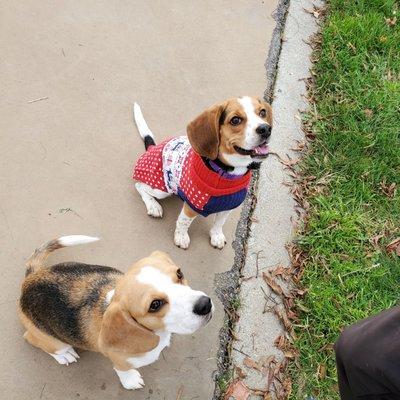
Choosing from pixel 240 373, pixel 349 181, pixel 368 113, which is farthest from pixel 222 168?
pixel 368 113

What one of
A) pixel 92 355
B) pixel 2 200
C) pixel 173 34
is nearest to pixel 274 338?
pixel 92 355

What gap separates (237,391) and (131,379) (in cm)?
73

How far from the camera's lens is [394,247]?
4.08 m

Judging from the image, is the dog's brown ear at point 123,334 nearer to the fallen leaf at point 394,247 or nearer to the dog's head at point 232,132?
the dog's head at point 232,132

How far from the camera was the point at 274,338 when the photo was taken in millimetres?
3537

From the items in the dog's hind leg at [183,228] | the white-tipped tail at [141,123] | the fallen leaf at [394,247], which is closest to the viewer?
the dog's hind leg at [183,228]

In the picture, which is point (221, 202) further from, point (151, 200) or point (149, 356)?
point (149, 356)

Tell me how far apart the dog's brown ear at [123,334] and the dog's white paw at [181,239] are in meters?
1.23

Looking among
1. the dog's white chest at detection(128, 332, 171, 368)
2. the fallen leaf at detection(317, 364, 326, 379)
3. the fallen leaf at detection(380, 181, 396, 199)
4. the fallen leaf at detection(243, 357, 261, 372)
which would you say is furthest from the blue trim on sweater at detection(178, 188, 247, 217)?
the fallen leaf at detection(380, 181, 396, 199)

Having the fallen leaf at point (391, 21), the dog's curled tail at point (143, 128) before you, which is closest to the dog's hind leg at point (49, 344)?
the dog's curled tail at point (143, 128)

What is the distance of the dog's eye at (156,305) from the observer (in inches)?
96.2

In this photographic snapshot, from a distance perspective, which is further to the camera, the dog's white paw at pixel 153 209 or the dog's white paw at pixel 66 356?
the dog's white paw at pixel 153 209

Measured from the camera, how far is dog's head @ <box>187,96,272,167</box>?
3174mm

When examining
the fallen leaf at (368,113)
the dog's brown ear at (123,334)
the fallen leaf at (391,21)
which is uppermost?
the fallen leaf at (391,21)
